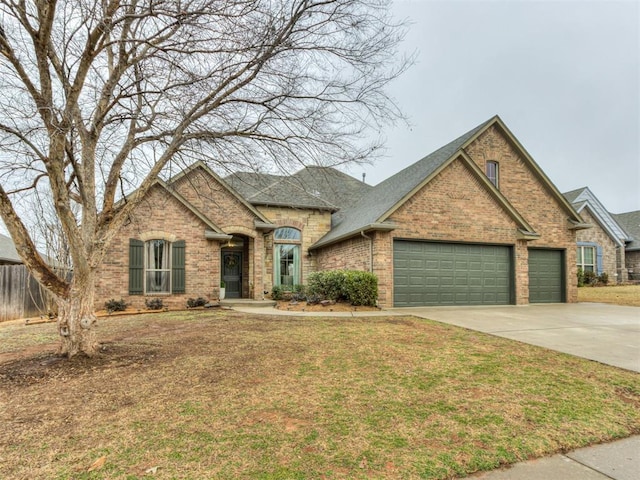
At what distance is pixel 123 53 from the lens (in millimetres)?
5609

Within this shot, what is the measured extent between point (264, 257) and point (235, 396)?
13.3 meters

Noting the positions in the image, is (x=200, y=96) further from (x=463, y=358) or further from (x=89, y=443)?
(x=463, y=358)

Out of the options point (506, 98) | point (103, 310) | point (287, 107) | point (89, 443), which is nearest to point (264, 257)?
point (103, 310)

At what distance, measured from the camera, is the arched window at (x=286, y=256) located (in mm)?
18031

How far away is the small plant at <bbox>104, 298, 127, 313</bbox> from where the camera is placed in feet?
41.0

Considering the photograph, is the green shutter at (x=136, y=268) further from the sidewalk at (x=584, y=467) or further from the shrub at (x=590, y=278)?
the shrub at (x=590, y=278)

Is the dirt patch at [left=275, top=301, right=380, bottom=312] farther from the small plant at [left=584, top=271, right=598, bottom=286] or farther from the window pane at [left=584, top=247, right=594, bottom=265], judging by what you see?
the window pane at [left=584, top=247, right=594, bottom=265]

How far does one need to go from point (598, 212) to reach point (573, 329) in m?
20.3

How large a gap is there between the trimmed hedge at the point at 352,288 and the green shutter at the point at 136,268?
639 cm

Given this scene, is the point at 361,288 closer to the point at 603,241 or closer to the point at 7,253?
the point at 603,241

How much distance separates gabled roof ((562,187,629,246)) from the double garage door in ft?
40.0

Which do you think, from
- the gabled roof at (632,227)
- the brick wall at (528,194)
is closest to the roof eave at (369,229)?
the brick wall at (528,194)

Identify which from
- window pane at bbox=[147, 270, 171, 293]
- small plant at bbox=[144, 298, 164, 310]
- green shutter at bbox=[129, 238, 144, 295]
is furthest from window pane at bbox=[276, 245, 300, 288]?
green shutter at bbox=[129, 238, 144, 295]

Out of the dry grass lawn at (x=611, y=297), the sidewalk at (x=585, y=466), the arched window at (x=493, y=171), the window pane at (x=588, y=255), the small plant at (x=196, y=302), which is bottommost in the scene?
the dry grass lawn at (x=611, y=297)
